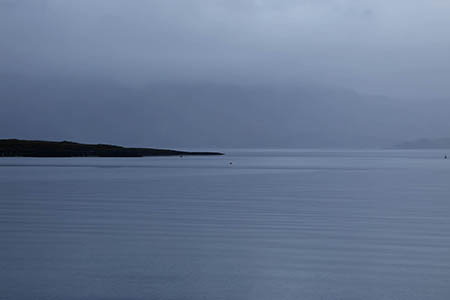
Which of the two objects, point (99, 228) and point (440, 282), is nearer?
point (440, 282)

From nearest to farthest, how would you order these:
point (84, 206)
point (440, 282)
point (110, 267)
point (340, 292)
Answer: point (340, 292) → point (440, 282) → point (110, 267) → point (84, 206)

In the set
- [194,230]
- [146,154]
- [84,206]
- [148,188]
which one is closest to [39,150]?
[146,154]

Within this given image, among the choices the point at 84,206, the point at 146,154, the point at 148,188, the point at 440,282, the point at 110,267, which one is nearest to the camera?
the point at 440,282

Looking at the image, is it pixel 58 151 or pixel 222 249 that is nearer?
pixel 222 249

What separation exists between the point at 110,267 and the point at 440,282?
209 inches

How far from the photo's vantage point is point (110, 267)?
10.7 m

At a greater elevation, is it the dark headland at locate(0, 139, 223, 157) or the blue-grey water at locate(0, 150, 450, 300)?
the dark headland at locate(0, 139, 223, 157)

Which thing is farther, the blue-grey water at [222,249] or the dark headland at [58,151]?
the dark headland at [58,151]

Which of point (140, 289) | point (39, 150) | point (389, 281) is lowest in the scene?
point (140, 289)

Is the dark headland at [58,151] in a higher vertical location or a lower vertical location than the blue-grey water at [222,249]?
higher

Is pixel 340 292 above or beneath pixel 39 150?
beneath

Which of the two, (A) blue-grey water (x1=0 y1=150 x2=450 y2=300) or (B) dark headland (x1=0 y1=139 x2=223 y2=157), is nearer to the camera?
(A) blue-grey water (x1=0 y1=150 x2=450 y2=300)

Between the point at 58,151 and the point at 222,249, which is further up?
the point at 58,151

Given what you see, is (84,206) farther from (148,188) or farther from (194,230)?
(148,188)
